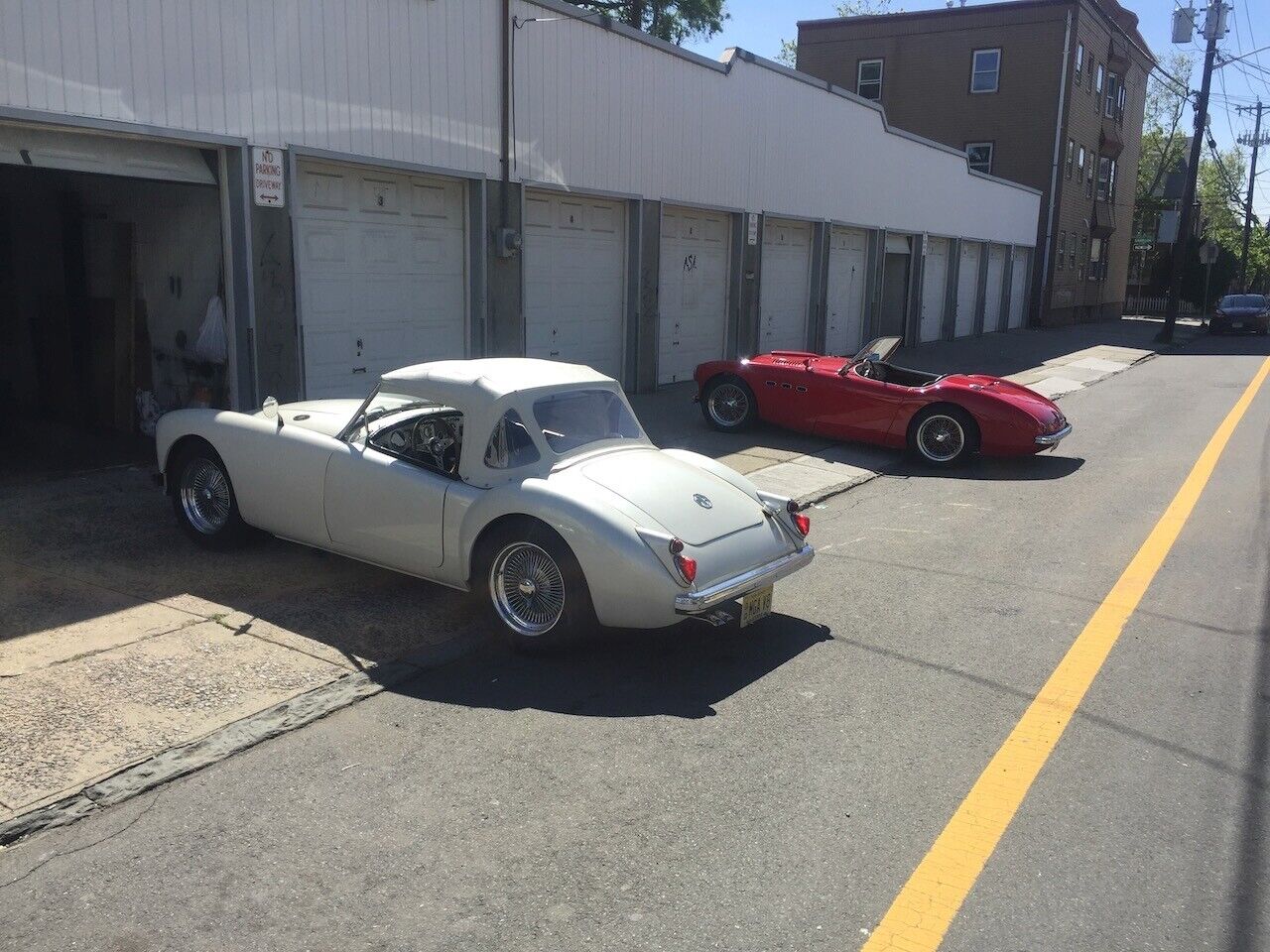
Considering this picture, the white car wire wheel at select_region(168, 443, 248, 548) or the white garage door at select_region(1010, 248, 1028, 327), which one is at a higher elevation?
the white garage door at select_region(1010, 248, 1028, 327)

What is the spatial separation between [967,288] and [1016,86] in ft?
33.1

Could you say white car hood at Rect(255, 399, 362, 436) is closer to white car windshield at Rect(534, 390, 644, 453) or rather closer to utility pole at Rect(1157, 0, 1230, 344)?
white car windshield at Rect(534, 390, 644, 453)

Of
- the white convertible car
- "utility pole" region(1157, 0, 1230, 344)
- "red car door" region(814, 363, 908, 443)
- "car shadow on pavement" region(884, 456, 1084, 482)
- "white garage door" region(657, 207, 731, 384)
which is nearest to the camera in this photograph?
the white convertible car

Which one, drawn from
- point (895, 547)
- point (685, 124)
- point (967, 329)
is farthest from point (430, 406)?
point (967, 329)

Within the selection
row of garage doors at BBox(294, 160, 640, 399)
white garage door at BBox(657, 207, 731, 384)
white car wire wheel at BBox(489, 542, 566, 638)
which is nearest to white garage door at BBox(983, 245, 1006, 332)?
white garage door at BBox(657, 207, 731, 384)

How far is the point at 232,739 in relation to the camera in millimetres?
4430

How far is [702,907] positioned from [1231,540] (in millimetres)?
6569

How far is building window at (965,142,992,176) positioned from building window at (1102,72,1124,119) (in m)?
7.94

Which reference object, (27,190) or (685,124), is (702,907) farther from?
(685,124)

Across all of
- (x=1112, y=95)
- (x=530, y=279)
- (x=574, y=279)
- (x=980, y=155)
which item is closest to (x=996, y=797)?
(x=530, y=279)

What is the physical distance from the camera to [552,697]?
16.2ft

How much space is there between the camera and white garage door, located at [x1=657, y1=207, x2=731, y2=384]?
637 inches

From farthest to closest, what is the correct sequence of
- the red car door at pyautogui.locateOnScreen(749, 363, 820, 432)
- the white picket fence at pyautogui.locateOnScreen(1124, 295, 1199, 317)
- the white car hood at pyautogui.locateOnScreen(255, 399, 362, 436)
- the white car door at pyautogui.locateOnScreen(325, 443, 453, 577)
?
the white picket fence at pyautogui.locateOnScreen(1124, 295, 1199, 317) → the red car door at pyautogui.locateOnScreen(749, 363, 820, 432) → the white car hood at pyautogui.locateOnScreen(255, 399, 362, 436) → the white car door at pyautogui.locateOnScreen(325, 443, 453, 577)

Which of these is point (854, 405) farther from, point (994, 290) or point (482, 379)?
point (994, 290)
